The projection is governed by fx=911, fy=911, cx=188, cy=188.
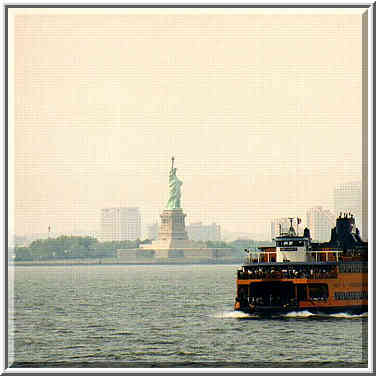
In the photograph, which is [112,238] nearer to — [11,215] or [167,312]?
[167,312]

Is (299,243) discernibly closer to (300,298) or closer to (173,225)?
(300,298)

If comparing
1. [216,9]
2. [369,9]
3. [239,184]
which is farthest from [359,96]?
[239,184]

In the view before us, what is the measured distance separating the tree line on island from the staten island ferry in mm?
1358

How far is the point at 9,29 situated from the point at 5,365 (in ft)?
26.4

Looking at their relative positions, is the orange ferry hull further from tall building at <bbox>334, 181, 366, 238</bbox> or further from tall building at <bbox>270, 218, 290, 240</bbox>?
tall building at <bbox>334, 181, 366, 238</bbox>

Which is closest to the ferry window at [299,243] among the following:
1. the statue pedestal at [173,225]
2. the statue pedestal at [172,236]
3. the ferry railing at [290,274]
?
the ferry railing at [290,274]

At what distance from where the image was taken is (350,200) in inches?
1003

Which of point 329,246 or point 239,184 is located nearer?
point 239,184

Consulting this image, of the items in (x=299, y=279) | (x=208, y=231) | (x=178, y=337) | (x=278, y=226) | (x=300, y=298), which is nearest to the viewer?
(x=178, y=337)

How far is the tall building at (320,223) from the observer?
99.5 feet

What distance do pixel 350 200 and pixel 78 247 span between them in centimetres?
2638

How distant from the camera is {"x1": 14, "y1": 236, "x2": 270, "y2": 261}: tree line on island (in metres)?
34.5

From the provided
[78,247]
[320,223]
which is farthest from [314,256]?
[78,247]

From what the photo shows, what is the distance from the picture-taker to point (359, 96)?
2259 centimetres
